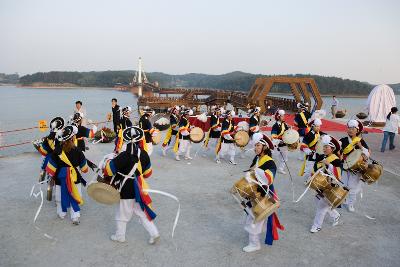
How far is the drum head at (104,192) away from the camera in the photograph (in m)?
4.45

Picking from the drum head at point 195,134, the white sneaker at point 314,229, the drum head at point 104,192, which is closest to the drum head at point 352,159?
the white sneaker at point 314,229

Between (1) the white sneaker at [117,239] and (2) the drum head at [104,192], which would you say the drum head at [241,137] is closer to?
(1) the white sneaker at [117,239]

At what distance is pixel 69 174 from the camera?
5.44m

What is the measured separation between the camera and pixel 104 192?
14.8 ft

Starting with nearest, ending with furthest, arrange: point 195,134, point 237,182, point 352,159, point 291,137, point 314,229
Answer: point 237,182 → point 314,229 → point 352,159 → point 291,137 → point 195,134

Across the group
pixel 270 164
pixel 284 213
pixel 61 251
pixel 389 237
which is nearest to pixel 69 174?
pixel 61 251

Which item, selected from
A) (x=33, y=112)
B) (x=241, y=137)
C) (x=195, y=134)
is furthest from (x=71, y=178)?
(x=33, y=112)

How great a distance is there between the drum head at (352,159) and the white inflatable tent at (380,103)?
627 inches

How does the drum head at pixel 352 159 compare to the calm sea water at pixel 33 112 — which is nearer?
the drum head at pixel 352 159

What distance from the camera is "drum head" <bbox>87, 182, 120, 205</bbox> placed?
445cm

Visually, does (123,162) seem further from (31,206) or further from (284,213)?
(284,213)

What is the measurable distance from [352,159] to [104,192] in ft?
15.7

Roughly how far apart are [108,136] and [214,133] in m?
4.83

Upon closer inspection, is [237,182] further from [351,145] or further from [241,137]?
[241,137]
